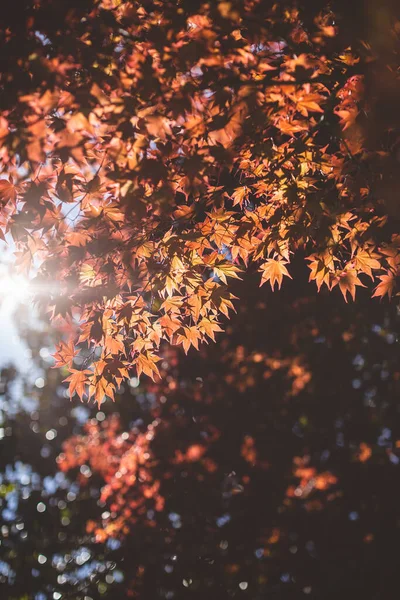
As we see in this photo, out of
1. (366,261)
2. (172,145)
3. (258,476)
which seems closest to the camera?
(172,145)

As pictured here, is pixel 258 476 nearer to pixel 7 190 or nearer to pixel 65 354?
pixel 65 354

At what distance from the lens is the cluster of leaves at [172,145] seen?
7.26 ft

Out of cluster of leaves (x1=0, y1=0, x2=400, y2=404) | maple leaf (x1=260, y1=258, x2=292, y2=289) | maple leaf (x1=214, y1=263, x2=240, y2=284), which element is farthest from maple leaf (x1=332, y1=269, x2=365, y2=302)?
maple leaf (x1=214, y1=263, x2=240, y2=284)

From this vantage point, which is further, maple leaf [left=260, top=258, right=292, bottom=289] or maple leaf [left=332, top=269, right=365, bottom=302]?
maple leaf [left=260, top=258, right=292, bottom=289]

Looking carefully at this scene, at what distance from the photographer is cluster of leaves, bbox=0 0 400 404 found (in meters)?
2.21

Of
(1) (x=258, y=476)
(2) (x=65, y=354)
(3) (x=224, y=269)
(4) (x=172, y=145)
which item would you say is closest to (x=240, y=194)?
(3) (x=224, y=269)

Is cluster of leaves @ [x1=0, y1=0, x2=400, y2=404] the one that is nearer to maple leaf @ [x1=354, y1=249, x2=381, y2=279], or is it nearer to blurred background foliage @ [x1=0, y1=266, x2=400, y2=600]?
maple leaf @ [x1=354, y1=249, x2=381, y2=279]

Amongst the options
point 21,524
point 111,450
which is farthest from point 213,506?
point 21,524

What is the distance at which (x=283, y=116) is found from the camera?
2.62m

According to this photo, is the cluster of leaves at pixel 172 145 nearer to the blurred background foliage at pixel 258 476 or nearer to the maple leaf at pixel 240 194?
the maple leaf at pixel 240 194

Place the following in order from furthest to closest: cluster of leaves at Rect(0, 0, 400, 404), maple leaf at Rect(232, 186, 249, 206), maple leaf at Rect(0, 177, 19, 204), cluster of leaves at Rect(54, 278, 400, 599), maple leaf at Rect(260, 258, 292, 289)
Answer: cluster of leaves at Rect(54, 278, 400, 599), maple leaf at Rect(260, 258, 292, 289), maple leaf at Rect(232, 186, 249, 206), maple leaf at Rect(0, 177, 19, 204), cluster of leaves at Rect(0, 0, 400, 404)

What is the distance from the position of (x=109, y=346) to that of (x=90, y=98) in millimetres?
1655

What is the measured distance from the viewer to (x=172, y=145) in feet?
8.05

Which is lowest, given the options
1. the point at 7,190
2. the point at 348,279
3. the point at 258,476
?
the point at 258,476
